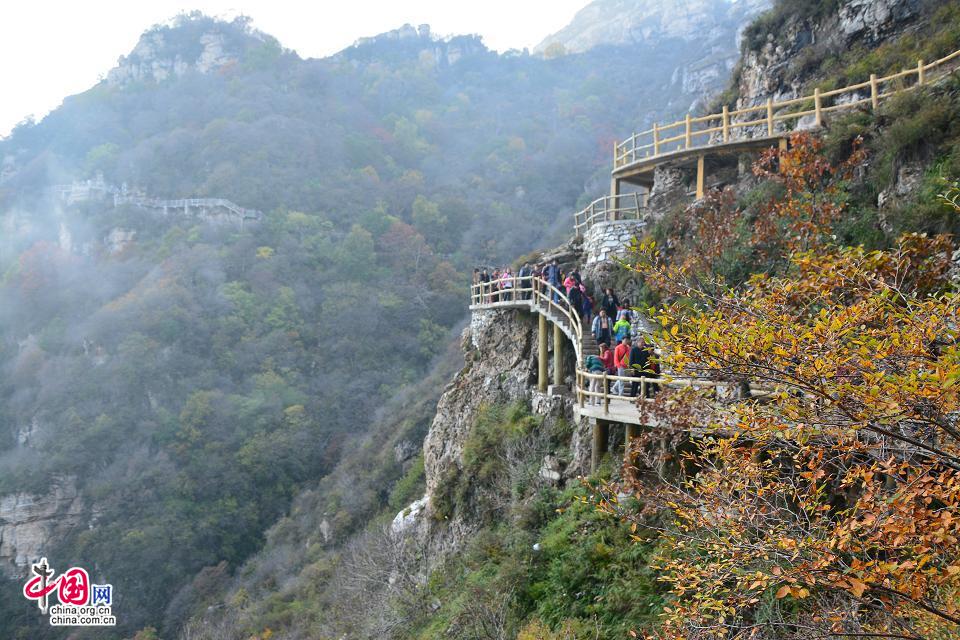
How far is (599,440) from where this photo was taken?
472 inches

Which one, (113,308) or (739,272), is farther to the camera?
(113,308)

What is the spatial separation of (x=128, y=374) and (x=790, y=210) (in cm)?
5431

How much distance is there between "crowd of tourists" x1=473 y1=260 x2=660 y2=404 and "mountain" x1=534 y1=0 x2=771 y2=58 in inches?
3370

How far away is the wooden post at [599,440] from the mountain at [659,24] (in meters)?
92.5

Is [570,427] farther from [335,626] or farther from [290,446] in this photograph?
[290,446]

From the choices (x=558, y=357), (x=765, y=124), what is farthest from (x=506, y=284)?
(x=765, y=124)

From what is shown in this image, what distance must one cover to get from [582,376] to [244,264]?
6177 cm

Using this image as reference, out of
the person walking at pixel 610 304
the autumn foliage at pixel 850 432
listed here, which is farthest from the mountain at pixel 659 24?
the autumn foliage at pixel 850 432

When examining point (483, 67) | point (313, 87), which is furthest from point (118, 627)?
point (483, 67)

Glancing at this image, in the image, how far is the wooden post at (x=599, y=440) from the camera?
11.9 m

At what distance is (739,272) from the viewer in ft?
44.5

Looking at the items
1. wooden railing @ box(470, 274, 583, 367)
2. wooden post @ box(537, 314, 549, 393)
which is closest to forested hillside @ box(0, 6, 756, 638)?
wooden railing @ box(470, 274, 583, 367)

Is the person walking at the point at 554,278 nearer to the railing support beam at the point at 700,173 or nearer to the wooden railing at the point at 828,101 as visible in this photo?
the wooden railing at the point at 828,101

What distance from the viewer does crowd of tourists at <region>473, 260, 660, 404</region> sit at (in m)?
11.2
